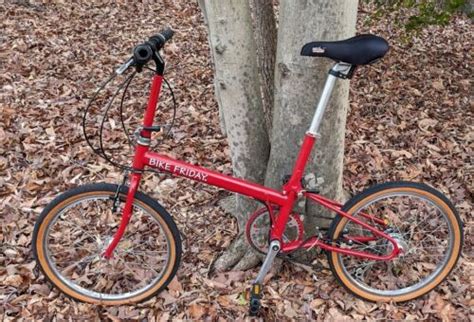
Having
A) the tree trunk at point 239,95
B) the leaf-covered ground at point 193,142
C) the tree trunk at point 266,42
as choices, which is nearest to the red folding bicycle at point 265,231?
the leaf-covered ground at point 193,142

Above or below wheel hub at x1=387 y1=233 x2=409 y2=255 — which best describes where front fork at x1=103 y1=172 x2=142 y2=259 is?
below

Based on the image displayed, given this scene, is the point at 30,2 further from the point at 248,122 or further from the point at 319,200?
the point at 319,200

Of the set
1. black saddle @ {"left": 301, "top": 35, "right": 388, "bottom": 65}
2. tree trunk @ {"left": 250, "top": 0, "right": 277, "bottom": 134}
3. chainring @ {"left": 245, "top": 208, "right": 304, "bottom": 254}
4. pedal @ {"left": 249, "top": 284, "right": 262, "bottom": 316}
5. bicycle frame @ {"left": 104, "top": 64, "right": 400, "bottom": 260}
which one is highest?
tree trunk @ {"left": 250, "top": 0, "right": 277, "bottom": 134}

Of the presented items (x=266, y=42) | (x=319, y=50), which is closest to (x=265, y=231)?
(x=319, y=50)

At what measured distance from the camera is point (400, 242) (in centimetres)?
300

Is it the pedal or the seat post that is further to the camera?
the pedal

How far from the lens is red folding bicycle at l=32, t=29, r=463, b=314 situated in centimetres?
263

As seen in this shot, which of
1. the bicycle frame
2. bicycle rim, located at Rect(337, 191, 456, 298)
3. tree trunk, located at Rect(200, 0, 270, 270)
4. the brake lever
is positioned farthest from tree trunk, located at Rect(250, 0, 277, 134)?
the brake lever

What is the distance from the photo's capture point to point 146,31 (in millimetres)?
7523

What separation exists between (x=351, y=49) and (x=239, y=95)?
0.81 meters

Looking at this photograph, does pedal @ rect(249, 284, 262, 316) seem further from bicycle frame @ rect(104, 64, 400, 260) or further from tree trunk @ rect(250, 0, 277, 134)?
tree trunk @ rect(250, 0, 277, 134)

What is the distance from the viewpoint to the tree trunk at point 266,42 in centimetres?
360

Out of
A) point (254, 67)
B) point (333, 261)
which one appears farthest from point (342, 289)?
point (254, 67)

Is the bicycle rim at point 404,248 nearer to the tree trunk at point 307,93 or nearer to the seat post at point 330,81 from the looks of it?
the tree trunk at point 307,93
